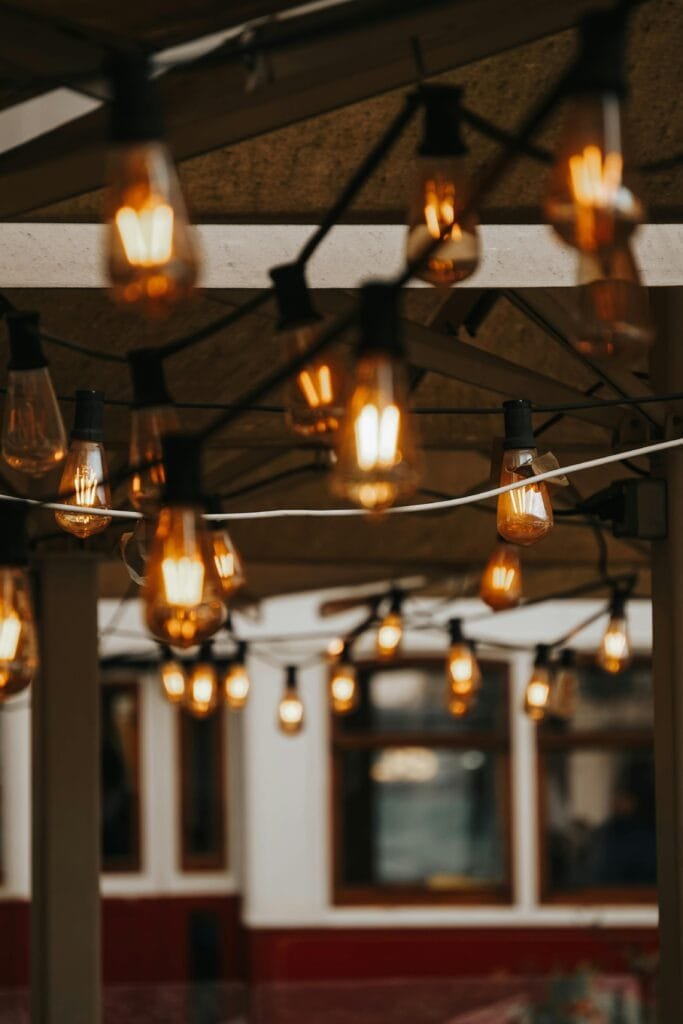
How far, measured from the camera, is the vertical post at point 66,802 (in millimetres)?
6934

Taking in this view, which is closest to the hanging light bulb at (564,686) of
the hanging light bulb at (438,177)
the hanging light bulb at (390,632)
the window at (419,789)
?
the hanging light bulb at (390,632)

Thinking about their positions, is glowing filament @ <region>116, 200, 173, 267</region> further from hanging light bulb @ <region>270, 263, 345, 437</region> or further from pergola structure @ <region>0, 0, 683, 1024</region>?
hanging light bulb @ <region>270, 263, 345, 437</region>

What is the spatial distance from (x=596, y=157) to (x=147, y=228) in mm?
521

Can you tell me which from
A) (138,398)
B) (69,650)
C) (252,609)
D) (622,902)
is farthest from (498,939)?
(138,398)

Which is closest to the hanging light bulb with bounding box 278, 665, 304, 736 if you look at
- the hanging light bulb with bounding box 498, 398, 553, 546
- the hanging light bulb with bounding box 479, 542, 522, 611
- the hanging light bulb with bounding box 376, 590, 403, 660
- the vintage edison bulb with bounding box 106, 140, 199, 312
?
the hanging light bulb with bounding box 376, 590, 403, 660

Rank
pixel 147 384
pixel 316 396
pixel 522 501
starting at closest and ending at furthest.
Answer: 1. pixel 316 396
2. pixel 147 384
3. pixel 522 501

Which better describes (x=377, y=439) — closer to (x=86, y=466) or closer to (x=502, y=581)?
(x=86, y=466)

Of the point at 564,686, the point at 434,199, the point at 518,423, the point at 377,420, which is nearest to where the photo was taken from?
Result: the point at 377,420

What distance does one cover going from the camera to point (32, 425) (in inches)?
132

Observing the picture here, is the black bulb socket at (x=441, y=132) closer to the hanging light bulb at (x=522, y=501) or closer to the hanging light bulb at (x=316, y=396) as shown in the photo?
the hanging light bulb at (x=316, y=396)

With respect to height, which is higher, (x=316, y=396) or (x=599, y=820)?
(x=316, y=396)

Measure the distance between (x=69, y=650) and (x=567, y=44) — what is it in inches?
140

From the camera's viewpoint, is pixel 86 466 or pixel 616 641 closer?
pixel 86 466

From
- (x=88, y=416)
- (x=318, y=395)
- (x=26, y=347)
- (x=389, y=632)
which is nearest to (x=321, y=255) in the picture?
(x=88, y=416)
